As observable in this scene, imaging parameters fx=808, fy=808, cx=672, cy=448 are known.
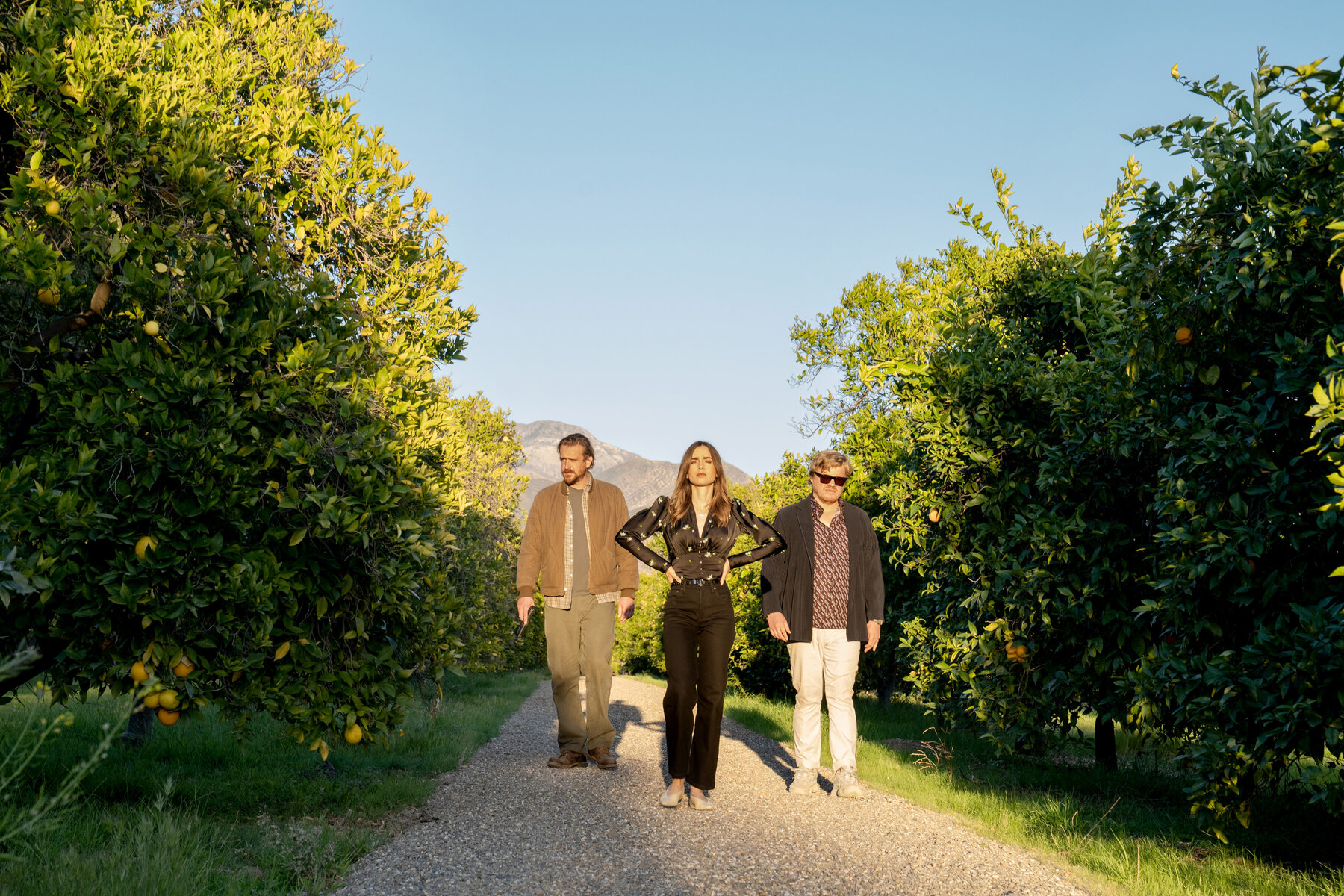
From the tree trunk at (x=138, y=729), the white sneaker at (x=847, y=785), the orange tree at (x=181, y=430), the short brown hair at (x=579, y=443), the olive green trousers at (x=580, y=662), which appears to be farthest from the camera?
the short brown hair at (x=579, y=443)

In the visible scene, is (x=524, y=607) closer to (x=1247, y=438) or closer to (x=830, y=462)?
(x=830, y=462)

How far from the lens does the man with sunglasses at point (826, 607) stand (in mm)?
6246

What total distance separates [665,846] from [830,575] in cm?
243

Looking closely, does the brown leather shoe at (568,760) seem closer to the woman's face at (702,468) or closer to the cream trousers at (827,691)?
the cream trousers at (827,691)

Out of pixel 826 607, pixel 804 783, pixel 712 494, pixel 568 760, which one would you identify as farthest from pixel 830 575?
pixel 568 760

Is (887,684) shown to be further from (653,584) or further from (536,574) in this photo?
(653,584)

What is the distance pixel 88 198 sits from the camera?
4348 mm

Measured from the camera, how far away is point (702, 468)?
19.6 feet

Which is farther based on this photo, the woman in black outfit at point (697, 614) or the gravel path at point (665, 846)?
the woman in black outfit at point (697, 614)

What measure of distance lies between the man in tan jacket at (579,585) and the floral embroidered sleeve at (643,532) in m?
0.60

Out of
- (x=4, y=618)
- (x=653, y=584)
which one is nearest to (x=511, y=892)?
(x=4, y=618)

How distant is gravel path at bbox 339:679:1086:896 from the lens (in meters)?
4.20

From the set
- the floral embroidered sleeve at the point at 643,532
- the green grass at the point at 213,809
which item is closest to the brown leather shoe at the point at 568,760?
the green grass at the point at 213,809

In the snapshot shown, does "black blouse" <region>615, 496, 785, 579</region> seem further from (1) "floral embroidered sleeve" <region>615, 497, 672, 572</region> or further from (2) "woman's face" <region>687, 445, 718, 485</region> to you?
Answer: (2) "woman's face" <region>687, 445, 718, 485</region>
